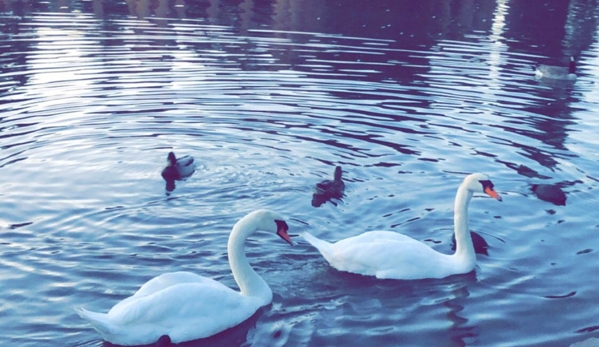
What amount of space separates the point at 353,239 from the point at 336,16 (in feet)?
99.4

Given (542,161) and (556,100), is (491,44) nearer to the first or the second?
(556,100)

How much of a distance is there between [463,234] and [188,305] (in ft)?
12.3

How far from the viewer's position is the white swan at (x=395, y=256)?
9141mm

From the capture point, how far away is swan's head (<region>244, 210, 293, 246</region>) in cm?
844

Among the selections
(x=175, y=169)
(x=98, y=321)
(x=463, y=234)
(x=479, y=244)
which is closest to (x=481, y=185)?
(x=463, y=234)

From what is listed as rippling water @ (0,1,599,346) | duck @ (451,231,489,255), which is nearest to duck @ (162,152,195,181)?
rippling water @ (0,1,599,346)

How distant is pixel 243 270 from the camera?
8359mm

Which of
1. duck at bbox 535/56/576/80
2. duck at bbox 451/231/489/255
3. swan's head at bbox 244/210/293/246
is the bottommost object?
duck at bbox 451/231/489/255

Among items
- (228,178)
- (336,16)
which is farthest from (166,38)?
(228,178)

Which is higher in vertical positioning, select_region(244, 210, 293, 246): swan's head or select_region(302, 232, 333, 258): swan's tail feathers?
select_region(244, 210, 293, 246): swan's head

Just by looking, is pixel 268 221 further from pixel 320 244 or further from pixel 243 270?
pixel 320 244

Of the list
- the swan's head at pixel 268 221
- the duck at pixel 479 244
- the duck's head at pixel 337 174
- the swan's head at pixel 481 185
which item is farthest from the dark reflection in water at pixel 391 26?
the swan's head at pixel 268 221

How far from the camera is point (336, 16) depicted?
38469 millimetres

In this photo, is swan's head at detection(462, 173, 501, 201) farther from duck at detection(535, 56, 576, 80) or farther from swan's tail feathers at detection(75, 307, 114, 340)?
duck at detection(535, 56, 576, 80)
